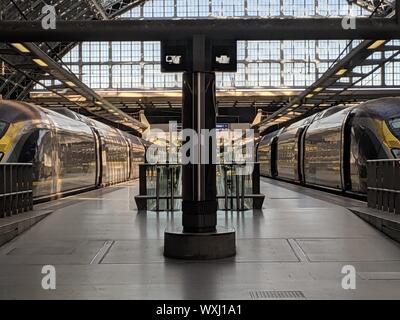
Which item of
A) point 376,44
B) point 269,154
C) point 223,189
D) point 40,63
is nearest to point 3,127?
point 40,63

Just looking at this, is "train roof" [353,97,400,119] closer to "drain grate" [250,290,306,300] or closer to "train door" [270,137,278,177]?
"drain grate" [250,290,306,300]

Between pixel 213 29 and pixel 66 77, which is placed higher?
pixel 66 77

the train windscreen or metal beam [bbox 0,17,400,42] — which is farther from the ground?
metal beam [bbox 0,17,400,42]

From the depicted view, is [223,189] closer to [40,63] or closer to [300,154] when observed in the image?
[40,63]

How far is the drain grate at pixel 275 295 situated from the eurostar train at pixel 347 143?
983 centimetres

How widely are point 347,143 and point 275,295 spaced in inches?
474

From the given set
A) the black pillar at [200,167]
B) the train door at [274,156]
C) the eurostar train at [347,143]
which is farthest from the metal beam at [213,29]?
the train door at [274,156]

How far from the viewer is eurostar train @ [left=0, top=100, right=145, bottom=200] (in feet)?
51.6

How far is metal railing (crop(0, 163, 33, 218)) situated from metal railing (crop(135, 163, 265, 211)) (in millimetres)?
2909

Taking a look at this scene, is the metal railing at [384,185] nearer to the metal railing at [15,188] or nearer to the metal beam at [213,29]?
the metal beam at [213,29]

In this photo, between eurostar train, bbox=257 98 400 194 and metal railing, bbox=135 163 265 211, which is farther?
eurostar train, bbox=257 98 400 194

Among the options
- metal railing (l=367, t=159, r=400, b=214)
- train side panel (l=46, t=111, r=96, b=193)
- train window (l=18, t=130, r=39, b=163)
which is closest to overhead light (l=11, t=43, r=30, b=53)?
train window (l=18, t=130, r=39, b=163)

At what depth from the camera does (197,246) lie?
27.9 feet
